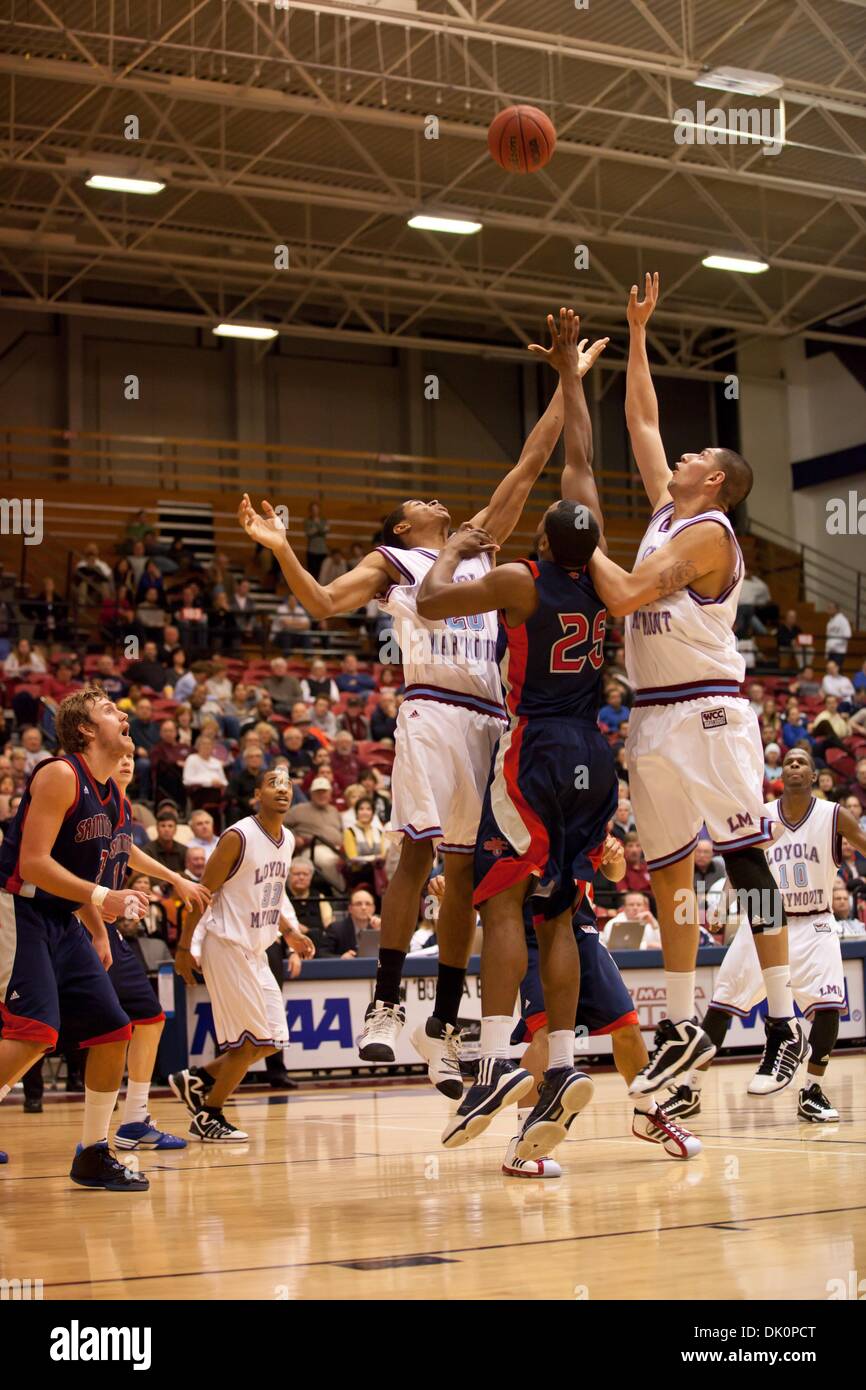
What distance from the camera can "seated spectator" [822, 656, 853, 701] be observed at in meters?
23.9

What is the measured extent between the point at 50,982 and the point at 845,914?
32.4 feet

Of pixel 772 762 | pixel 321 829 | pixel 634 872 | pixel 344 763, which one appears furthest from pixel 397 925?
pixel 772 762

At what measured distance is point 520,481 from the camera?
7141 mm

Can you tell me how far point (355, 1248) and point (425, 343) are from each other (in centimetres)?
2362

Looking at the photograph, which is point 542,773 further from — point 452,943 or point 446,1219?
point 446,1219

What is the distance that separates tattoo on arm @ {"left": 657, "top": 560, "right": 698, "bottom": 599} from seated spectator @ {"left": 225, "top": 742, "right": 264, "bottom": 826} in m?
9.03

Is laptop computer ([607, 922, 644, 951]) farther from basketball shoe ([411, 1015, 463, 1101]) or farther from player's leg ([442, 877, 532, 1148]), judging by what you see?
player's leg ([442, 877, 532, 1148])

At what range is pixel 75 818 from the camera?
663cm

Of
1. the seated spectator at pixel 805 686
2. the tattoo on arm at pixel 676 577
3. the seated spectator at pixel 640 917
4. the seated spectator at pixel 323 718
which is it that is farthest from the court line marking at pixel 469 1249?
the seated spectator at pixel 805 686

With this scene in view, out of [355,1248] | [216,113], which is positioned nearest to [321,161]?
[216,113]

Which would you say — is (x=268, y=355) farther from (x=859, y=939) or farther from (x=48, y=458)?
(x=859, y=939)

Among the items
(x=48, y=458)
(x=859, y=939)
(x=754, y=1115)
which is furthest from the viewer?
(x=48, y=458)

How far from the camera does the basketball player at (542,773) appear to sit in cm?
613

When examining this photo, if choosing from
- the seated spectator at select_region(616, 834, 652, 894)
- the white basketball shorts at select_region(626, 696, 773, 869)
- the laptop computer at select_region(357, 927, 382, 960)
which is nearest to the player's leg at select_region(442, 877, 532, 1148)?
the white basketball shorts at select_region(626, 696, 773, 869)
